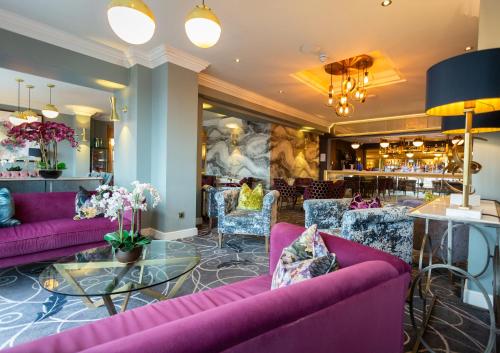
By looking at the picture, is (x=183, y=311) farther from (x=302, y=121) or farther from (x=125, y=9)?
(x=302, y=121)

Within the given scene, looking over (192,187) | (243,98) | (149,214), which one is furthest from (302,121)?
(149,214)

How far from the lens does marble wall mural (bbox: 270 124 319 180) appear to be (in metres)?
8.15

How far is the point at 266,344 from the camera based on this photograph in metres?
0.69

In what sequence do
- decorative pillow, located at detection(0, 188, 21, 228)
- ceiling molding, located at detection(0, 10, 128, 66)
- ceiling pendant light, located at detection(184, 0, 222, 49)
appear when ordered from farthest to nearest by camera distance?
ceiling molding, located at detection(0, 10, 128, 66), decorative pillow, located at detection(0, 188, 21, 228), ceiling pendant light, located at detection(184, 0, 222, 49)

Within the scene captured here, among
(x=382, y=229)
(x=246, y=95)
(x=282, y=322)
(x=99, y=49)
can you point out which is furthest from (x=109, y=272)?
(x=246, y=95)

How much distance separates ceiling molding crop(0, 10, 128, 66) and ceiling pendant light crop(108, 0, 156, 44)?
2405 millimetres

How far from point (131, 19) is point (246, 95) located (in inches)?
168

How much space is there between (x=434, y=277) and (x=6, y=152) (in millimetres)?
9820

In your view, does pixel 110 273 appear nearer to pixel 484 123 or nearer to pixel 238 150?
pixel 484 123

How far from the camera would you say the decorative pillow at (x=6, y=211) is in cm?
278

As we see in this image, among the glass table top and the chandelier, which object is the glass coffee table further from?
the chandelier

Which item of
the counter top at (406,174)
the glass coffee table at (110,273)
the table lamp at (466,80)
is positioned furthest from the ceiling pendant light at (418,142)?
the glass coffee table at (110,273)

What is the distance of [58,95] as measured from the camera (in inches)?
253

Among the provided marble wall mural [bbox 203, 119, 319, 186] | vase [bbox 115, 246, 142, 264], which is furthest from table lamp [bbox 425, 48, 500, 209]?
marble wall mural [bbox 203, 119, 319, 186]
